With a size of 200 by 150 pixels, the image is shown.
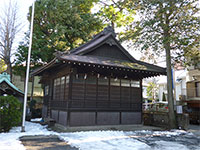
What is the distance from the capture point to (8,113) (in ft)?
30.7

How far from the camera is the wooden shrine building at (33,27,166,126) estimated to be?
10.5 metres

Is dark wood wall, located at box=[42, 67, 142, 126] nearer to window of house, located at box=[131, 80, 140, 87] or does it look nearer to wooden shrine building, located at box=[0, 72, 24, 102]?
window of house, located at box=[131, 80, 140, 87]

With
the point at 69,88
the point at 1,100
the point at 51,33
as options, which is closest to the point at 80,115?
the point at 69,88

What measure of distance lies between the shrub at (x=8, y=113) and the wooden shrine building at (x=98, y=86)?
9.19 ft

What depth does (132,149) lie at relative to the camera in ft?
21.7

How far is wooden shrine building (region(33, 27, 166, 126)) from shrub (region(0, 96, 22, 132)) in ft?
9.19

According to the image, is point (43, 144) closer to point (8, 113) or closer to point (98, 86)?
point (8, 113)

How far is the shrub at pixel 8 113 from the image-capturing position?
9167mm

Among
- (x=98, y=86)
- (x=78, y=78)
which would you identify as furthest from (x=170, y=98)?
(x=78, y=78)

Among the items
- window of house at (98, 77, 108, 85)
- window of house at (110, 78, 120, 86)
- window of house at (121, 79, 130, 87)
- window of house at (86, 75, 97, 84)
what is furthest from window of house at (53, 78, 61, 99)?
window of house at (121, 79, 130, 87)

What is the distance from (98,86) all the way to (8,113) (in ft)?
18.2

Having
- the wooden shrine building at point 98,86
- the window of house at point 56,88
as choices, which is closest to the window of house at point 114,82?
the wooden shrine building at point 98,86

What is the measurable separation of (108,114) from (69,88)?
3.20m

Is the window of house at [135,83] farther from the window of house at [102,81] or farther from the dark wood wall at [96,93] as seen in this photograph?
the window of house at [102,81]
